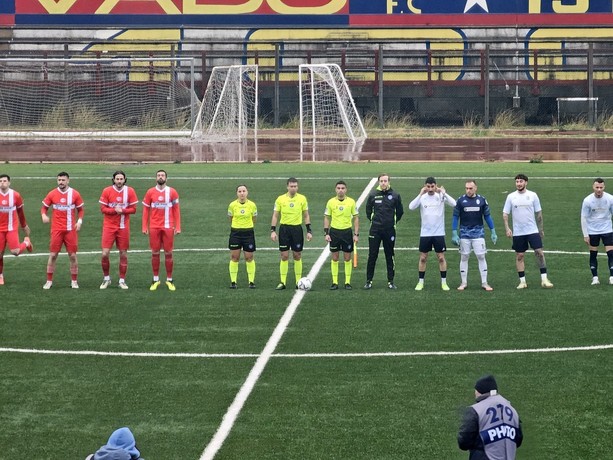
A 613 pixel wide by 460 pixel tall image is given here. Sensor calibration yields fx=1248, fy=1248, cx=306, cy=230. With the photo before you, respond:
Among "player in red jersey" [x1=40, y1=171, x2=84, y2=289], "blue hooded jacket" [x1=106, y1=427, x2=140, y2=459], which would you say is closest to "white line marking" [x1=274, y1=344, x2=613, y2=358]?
"player in red jersey" [x1=40, y1=171, x2=84, y2=289]

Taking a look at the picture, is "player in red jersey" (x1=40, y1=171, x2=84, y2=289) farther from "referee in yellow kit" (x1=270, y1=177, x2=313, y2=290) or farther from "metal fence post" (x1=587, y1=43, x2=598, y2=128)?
"metal fence post" (x1=587, y1=43, x2=598, y2=128)

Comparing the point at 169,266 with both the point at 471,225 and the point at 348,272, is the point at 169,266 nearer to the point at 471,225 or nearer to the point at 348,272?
the point at 348,272

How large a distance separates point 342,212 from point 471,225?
2297mm

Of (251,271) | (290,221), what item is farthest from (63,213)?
(290,221)

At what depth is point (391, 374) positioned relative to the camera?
1636cm

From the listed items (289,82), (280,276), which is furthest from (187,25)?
(280,276)

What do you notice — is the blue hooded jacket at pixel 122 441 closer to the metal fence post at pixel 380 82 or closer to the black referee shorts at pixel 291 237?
the black referee shorts at pixel 291 237

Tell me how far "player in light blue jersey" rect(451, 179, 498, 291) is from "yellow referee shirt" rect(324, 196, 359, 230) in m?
1.83

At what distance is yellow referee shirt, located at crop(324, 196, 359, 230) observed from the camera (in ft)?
72.8

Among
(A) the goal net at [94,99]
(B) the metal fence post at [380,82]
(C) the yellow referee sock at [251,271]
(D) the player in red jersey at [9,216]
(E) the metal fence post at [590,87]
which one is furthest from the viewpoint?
(E) the metal fence post at [590,87]

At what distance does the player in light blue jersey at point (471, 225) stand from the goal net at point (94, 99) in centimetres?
2877

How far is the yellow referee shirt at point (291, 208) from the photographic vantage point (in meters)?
22.3

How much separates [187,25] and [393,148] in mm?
17510

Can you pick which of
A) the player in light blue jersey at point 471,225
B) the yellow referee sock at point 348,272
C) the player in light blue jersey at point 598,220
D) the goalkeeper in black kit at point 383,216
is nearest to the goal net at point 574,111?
the player in light blue jersey at point 598,220
